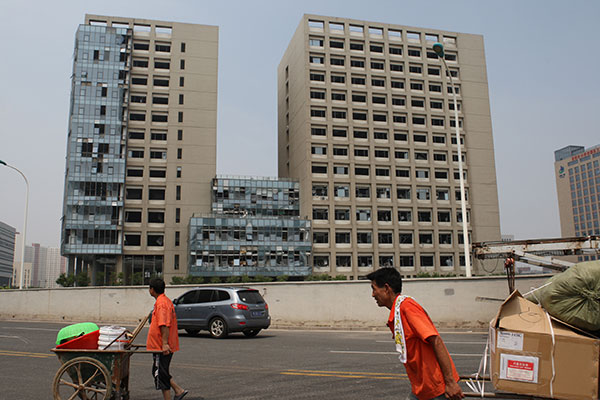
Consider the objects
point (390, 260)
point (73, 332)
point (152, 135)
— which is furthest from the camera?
point (390, 260)

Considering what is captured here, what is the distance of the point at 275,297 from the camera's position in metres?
19.1

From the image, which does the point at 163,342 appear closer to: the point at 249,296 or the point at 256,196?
the point at 249,296

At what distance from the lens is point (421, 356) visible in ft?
11.7

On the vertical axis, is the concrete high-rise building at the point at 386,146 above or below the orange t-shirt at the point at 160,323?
above

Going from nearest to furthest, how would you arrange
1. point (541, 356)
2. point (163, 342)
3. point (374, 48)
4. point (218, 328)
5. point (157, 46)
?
point (541, 356)
point (163, 342)
point (218, 328)
point (157, 46)
point (374, 48)

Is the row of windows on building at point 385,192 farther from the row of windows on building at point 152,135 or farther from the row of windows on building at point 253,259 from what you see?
the row of windows on building at point 152,135

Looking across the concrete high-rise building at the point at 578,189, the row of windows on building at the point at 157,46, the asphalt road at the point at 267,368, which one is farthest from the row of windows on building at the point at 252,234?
the concrete high-rise building at the point at 578,189

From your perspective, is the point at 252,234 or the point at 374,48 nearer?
the point at 252,234

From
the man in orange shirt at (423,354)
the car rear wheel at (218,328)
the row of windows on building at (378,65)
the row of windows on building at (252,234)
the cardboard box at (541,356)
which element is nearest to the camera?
the man in orange shirt at (423,354)

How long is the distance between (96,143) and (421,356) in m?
66.8

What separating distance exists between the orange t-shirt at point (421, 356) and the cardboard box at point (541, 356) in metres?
0.72

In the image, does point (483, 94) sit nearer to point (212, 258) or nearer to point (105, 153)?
point (212, 258)

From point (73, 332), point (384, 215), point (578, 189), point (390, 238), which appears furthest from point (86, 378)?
point (578, 189)

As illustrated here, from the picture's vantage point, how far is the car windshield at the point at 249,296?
1531 cm
